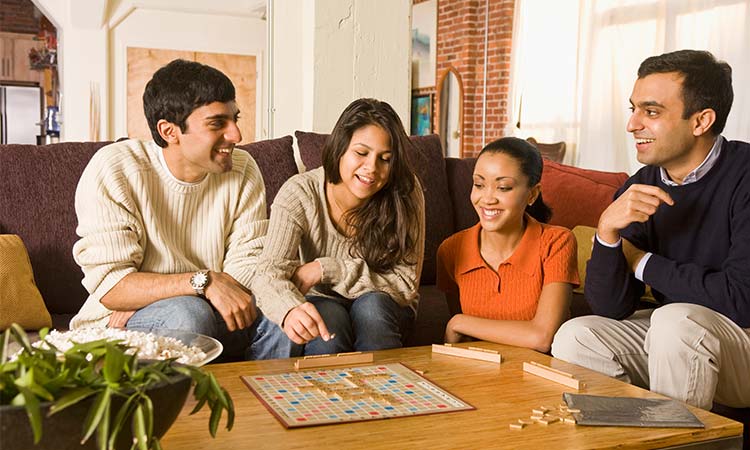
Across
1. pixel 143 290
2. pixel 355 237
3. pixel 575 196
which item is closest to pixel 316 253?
pixel 355 237

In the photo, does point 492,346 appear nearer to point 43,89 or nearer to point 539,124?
point 539,124

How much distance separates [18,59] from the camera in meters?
10.1

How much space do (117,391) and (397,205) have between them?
1.44 metres

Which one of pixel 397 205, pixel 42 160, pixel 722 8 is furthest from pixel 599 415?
pixel 722 8

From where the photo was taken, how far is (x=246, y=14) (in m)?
6.76

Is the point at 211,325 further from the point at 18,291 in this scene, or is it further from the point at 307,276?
the point at 18,291

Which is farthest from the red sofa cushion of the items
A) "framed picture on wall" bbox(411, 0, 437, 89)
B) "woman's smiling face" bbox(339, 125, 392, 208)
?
"framed picture on wall" bbox(411, 0, 437, 89)

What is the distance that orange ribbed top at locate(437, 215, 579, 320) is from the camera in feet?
7.31

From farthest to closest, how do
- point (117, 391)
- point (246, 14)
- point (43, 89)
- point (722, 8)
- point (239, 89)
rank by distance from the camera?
point (43, 89)
point (246, 14)
point (239, 89)
point (722, 8)
point (117, 391)

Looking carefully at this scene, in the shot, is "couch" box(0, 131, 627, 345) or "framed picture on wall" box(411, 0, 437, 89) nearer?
"couch" box(0, 131, 627, 345)

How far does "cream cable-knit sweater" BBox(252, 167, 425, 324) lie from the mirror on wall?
5.04m

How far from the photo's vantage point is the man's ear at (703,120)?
2.13 metres

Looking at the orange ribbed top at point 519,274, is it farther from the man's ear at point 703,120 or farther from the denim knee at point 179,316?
the denim knee at point 179,316

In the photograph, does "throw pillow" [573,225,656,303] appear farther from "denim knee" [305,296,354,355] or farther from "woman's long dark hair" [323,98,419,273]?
"denim knee" [305,296,354,355]
